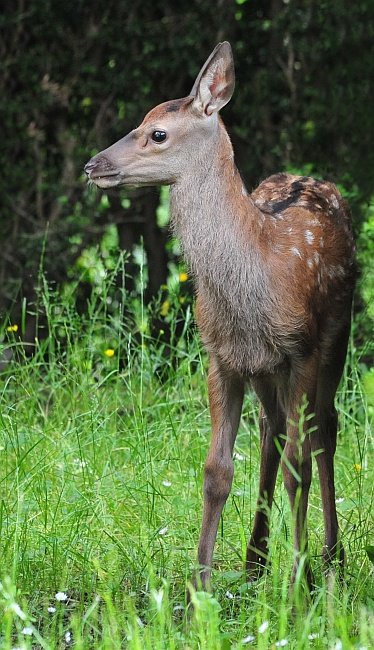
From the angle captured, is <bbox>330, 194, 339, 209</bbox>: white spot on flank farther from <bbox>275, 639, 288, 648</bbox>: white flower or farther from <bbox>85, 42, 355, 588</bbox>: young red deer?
<bbox>275, 639, 288, 648</bbox>: white flower

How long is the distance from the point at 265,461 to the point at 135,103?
353cm

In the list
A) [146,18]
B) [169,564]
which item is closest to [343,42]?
[146,18]

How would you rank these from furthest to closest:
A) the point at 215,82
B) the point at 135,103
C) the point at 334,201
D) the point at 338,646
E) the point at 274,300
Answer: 1. the point at 135,103
2. the point at 334,201
3. the point at 215,82
4. the point at 274,300
5. the point at 338,646

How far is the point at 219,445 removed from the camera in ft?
15.3

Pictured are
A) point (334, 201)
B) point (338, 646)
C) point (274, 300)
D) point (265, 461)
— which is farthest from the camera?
point (334, 201)

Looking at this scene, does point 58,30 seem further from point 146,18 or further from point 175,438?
point 175,438

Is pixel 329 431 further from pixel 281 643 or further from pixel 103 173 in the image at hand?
pixel 281 643

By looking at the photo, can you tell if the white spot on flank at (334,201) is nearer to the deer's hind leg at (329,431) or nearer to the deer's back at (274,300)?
the deer's back at (274,300)

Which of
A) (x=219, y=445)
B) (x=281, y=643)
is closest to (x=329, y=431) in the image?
(x=219, y=445)

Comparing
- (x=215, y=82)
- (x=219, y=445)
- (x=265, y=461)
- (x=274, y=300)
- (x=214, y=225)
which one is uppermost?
(x=215, y=82)

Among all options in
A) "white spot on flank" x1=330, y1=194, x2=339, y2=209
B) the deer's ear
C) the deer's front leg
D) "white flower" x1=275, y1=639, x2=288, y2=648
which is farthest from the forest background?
"white flower" x1=275, y1=639, x2=288, y2=648

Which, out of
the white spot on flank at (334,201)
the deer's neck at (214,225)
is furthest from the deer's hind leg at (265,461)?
the white spot on flank at (334,201)

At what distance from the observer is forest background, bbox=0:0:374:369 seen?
7.56 metres

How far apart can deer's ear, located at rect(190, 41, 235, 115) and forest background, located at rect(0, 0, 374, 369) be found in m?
2.68
